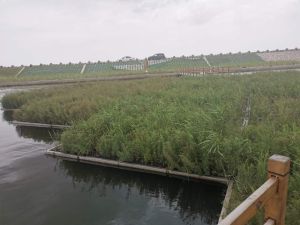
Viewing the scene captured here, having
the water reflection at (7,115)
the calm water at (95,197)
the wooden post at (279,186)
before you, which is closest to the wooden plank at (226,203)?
the calm water at (95,197)

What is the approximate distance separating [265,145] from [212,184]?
166 cm

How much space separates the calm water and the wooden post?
12.4 feet

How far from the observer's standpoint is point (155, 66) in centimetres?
4500

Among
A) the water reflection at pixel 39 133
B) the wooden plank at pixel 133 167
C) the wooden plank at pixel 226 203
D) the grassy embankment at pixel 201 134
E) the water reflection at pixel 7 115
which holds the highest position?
the grassy embankment at pixel 201 134

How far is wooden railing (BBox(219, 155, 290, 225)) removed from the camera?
2489 mm

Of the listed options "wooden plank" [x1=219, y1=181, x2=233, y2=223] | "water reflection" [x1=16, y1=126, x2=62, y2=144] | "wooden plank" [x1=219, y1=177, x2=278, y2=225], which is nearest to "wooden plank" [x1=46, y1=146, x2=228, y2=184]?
"wooden plank" [x1=219, y1=181, x2=233, y2=223]

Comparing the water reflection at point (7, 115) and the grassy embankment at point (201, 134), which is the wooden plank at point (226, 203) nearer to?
the grassy embankment at point (201, 134)

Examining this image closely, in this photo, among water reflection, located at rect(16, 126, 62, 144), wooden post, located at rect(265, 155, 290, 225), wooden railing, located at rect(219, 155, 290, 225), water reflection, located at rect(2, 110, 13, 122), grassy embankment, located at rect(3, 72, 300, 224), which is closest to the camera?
wooden railing, located at rect(219, 155, 290, 225)

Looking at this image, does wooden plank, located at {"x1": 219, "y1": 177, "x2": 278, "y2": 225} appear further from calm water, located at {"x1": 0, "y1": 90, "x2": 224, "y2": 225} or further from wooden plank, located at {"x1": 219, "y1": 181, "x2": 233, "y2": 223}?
calm water, located at {"x1": 0, "y1": 90, "x2": 224, "y2": 225}

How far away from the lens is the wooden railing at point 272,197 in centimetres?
249

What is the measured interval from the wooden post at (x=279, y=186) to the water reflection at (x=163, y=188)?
378 cm

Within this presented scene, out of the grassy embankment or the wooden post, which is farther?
the grassy embankment

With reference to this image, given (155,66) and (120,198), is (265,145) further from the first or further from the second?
(155,66)

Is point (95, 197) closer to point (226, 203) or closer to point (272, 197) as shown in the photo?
point (226, 203)
